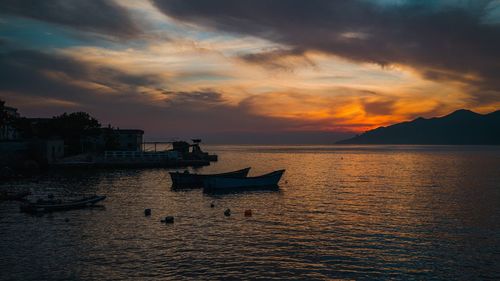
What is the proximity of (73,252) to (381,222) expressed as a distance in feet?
80.3

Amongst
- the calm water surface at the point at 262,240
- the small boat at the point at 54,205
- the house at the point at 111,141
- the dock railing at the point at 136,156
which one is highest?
the house at the point at 111,141

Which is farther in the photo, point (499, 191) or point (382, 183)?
point (382, 183)

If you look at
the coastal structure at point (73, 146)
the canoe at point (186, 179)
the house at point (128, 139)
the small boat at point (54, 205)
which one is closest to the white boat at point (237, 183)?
the canoe at point (186, 179)

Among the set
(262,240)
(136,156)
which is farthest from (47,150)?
(262,240)

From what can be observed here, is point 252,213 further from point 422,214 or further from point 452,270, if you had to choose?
point 452,270

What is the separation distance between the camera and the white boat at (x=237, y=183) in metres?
57.3

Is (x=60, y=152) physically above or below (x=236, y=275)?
above

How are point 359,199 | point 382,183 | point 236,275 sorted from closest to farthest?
point 236,275
point 359,199
point 382,183

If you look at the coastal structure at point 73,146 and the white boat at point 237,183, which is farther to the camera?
the coastal structure at point 73,146

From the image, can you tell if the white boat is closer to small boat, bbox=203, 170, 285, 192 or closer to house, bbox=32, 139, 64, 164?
small boat, bbox=203, 170, 285, 192

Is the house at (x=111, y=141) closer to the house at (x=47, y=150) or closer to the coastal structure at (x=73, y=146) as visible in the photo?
the coastal structure at (x=73, y=146)

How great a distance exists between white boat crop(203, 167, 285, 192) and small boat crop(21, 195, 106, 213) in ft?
62.5

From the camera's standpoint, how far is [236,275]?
822 inches

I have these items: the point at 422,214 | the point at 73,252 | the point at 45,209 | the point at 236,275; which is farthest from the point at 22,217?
the point at 422,214
